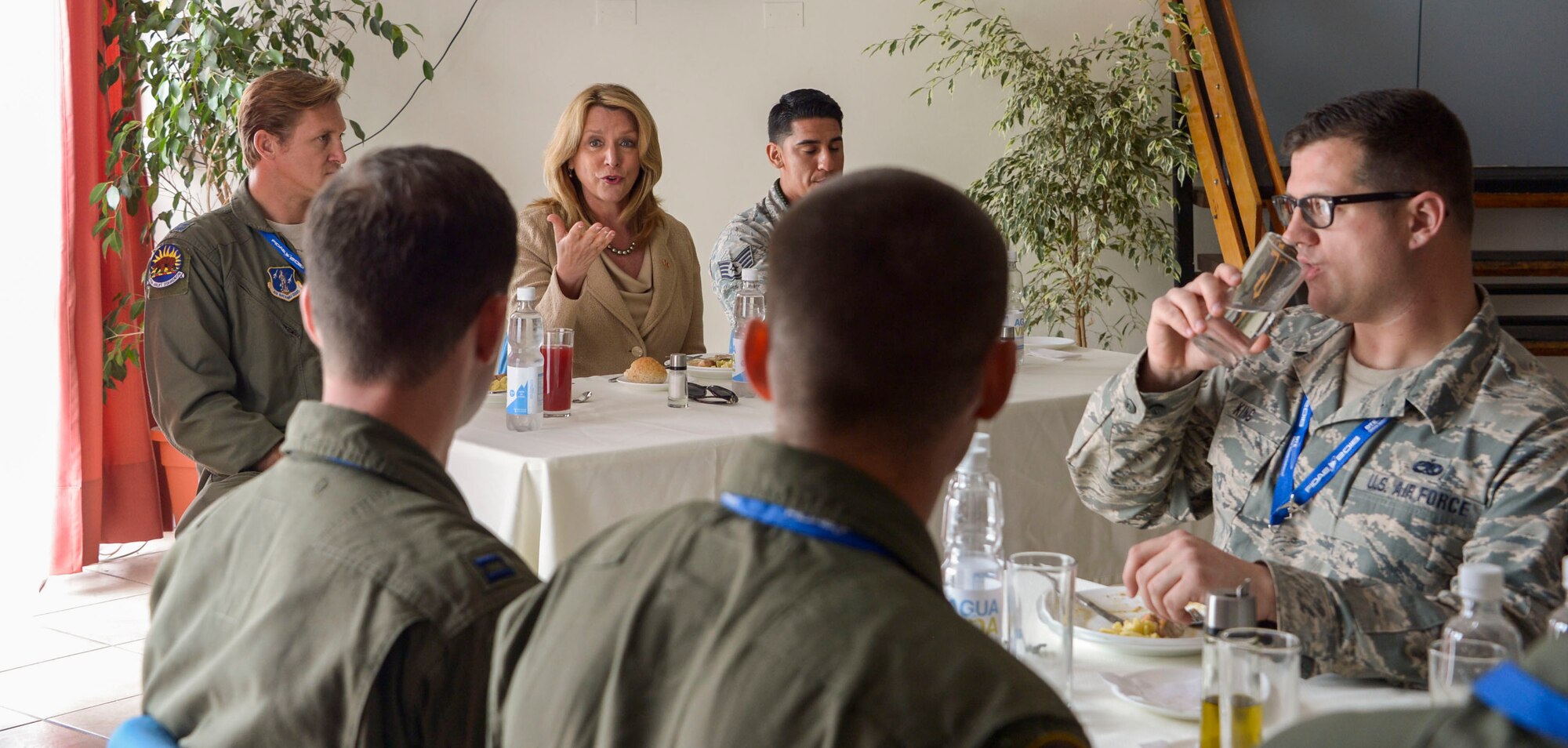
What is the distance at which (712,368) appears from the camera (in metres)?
3.29

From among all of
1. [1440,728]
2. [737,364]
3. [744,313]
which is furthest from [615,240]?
[1440,728]

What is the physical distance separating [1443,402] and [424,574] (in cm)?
120

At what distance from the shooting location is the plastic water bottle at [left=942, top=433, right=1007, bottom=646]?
4.49 feet

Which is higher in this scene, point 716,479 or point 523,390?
point 523,390

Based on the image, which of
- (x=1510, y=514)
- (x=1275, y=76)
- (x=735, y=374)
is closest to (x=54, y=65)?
(x=735, y=374)

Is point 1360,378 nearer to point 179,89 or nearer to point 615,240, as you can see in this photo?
point 615,240

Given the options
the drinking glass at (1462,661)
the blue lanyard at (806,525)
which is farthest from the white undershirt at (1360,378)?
the blue lanyard at (806,525)

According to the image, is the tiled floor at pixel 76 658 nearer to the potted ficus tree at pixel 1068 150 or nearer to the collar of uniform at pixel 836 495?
the collar of uniform at pixel 836 495

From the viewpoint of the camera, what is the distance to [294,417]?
123cm

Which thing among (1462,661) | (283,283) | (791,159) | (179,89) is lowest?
(1462,661)

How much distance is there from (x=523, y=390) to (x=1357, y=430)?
60.2 inches

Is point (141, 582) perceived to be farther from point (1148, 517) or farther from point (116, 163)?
point (1148, 517)

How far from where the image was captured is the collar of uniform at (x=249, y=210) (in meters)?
2.84

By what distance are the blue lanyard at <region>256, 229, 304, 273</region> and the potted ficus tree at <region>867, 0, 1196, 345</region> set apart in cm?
328
